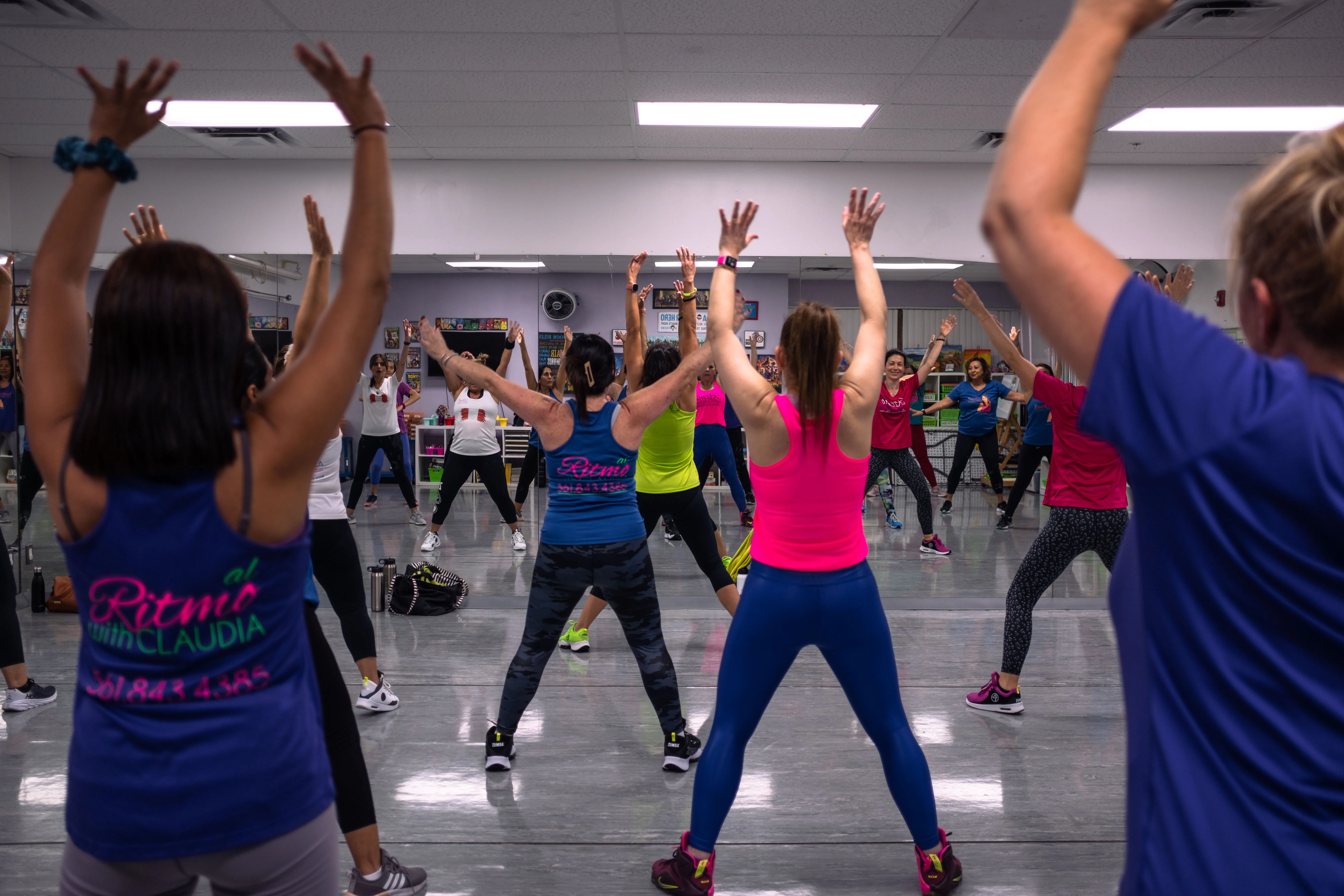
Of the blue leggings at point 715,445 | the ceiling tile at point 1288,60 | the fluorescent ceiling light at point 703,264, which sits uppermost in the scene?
the ceiling tile at point 1288,60

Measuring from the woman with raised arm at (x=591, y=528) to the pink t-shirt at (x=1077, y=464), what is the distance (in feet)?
5.24

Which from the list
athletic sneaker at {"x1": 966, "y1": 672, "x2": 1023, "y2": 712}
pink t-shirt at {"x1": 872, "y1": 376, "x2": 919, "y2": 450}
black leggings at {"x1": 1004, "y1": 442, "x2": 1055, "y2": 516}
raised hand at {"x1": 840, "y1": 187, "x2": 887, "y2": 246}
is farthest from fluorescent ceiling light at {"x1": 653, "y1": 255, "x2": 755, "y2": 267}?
raised hand at {"x1": 840, "y1": 187, "x2": 887, "y2": 246}

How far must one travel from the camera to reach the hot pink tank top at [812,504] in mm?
2613

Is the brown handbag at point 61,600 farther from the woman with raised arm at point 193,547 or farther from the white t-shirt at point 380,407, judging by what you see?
the woman with raised arm at point 193,547

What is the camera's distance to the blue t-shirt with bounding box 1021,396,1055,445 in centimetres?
796

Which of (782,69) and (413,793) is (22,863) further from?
(782,69)

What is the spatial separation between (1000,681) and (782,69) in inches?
133

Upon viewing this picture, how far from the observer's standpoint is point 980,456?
29.3 ft

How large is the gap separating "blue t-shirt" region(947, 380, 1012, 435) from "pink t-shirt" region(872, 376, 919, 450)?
370mm

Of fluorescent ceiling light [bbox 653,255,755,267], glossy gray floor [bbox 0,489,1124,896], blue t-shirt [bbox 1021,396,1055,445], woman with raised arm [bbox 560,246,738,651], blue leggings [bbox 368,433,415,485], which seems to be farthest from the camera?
blue leggings [bbox 368,433,415,485]

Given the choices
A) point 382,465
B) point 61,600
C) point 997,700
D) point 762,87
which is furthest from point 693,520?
point 382,465

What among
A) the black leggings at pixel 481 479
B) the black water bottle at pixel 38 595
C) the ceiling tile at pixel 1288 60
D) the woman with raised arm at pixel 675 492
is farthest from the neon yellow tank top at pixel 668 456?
the black water bottle at pixel 38 595

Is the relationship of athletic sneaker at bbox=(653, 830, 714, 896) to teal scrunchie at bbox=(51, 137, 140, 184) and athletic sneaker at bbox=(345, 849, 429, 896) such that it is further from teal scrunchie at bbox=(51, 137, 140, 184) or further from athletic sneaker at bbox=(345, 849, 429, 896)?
teal scrunchie at bbox=(51, 137, 140, 184)

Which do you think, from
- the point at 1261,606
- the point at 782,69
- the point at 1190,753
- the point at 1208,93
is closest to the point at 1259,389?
the point at 1261,606
